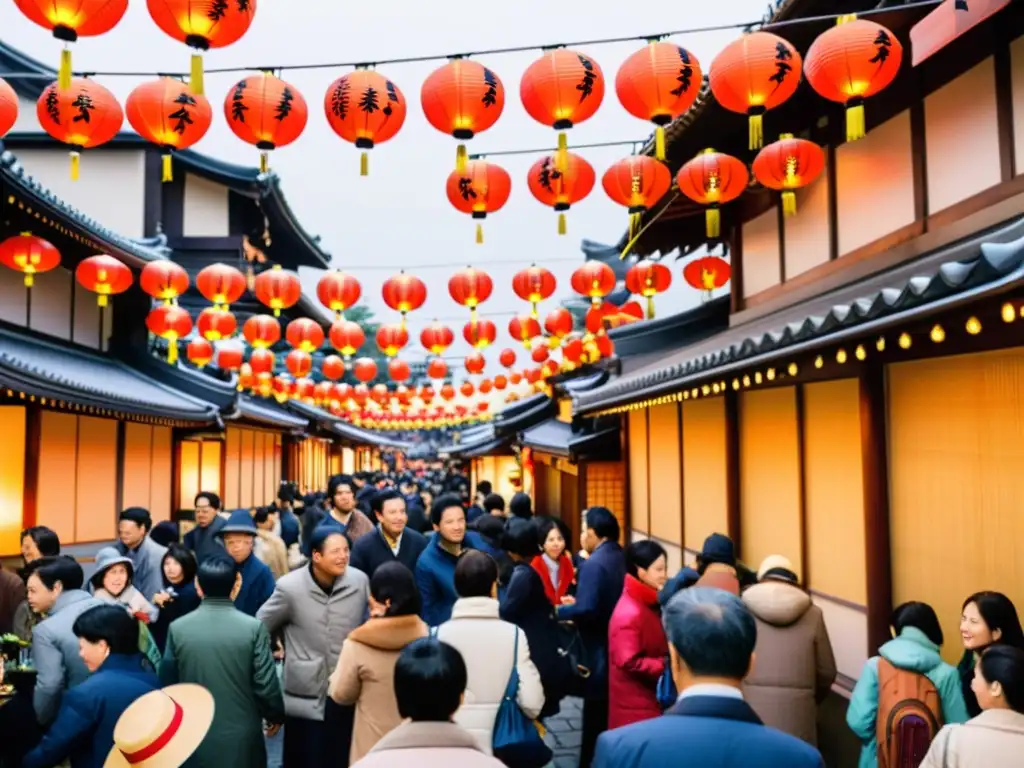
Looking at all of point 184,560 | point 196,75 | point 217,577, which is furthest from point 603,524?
point 196,75

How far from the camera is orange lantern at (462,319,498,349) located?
19.1 m

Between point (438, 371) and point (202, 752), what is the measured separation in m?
20.2

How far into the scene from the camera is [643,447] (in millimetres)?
14734

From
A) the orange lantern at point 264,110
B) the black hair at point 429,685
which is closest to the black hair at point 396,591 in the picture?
the black hair at point 429,685

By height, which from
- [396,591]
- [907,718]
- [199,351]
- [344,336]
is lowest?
[907,718]

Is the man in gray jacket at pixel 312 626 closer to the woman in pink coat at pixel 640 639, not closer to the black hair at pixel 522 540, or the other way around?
the black hair at pixel 522 540

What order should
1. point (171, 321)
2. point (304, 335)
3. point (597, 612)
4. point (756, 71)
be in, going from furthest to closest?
point (304, 335) < point (171, 321) < point (597, 612) < point (756, 71)

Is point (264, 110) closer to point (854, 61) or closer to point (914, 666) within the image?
point (854, 61)

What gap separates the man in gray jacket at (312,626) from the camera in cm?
571

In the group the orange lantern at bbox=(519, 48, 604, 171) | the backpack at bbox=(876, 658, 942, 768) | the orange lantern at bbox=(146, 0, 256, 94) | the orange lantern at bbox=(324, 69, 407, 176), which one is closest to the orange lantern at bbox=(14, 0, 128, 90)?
the orange lantern at bbox=(146, 0, 256, 94)

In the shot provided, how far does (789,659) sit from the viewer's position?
5.64 metres

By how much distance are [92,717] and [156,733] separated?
0.69m

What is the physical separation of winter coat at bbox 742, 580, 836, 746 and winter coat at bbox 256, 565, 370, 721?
9.59ft

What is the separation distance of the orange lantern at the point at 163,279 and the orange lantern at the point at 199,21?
25.5ft
